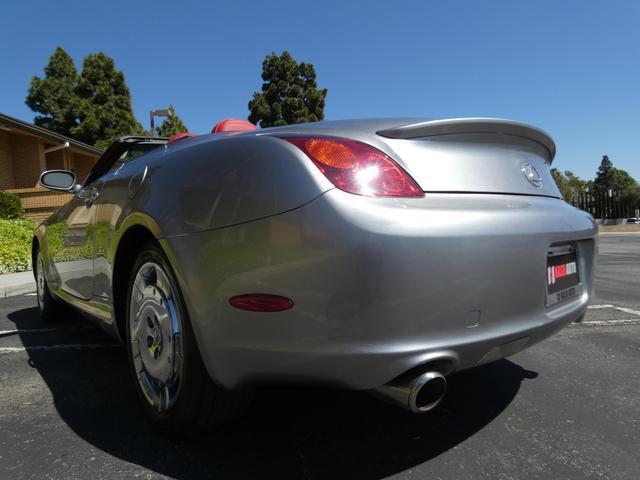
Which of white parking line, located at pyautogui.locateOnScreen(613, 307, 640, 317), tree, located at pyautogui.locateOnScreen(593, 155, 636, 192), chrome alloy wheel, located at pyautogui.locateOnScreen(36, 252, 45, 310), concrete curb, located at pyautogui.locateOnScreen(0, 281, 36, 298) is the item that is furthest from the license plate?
tree, located at pyautogui.locateOnScreen(593, 155, 636, 192)

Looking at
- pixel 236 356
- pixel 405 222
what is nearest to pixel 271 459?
pixel 236 356

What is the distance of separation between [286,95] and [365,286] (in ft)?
87.4

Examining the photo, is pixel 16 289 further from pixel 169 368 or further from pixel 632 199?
pixel 632 199

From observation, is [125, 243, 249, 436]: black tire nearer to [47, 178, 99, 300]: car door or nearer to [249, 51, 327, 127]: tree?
[47, 178, 99, 300]: car door

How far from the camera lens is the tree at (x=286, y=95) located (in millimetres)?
26219

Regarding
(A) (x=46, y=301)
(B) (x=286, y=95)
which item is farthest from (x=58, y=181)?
(B) (x=286, y=95)

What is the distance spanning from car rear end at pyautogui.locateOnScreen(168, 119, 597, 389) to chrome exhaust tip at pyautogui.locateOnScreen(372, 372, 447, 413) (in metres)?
0.05

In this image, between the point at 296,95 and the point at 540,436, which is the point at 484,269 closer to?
the point at 540,436

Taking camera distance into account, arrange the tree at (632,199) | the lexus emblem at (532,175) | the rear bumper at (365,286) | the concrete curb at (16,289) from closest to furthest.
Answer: the rear bumper at (365,286) < the lexus emblem at (532,175) < the concrete curb at (16,289) < the tree at (632,199)

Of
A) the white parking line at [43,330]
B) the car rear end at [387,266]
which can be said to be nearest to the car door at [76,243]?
the white parking line at [43,330]

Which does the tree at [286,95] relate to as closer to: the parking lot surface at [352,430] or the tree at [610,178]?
the parking lot surface at [352,430]

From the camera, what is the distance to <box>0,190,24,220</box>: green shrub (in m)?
12.2

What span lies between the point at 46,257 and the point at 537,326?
146 inches

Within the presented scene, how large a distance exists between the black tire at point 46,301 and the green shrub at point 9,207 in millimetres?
9328
